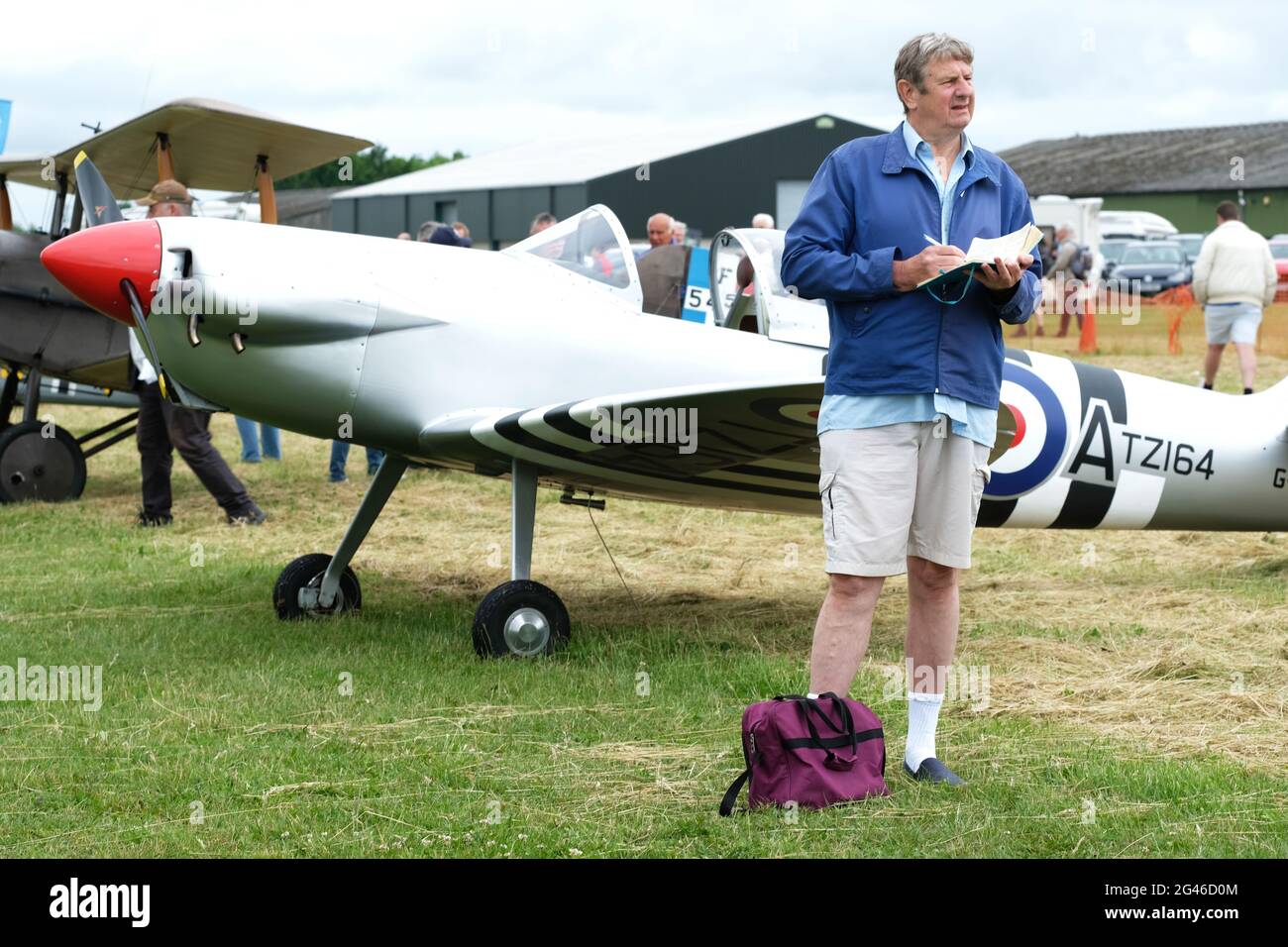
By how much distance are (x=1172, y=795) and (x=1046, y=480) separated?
2788mm

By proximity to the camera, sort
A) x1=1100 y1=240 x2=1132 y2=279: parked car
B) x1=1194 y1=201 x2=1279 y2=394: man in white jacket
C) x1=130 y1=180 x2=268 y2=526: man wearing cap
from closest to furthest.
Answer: x1=130 y1=180 x2=268 y2=526: man wearing cap < x1=1194 y1=201 x2=1279 y2=394: man in white jacket < x1=1100 y1=240 x2=1132 y2=279: parked car

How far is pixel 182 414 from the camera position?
9.22 metres

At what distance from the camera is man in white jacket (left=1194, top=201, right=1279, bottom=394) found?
14.4m

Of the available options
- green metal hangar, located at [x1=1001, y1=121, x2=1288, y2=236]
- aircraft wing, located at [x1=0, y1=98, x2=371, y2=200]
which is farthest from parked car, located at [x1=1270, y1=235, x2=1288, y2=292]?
aircraft wing, located at [x1=0, y1=98, x2=371, y2=200]

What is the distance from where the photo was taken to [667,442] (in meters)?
5.77

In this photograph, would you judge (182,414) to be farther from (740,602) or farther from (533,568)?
(740,602)

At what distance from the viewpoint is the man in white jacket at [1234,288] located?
47.3ft

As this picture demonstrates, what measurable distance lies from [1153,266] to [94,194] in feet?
104

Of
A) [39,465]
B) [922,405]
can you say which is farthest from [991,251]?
[39,465]

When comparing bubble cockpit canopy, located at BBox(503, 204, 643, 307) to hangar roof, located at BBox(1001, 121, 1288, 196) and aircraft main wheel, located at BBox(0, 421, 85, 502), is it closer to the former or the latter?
aircraft main wheel, located at BBox(0, 421, 85, 502)

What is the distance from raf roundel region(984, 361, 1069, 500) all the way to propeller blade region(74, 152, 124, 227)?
4.42 metres

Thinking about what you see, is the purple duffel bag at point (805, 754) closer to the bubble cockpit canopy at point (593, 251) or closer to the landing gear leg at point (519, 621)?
the landing gear leg at point (519, 621)

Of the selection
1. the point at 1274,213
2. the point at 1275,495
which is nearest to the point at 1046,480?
the point at 1275,495

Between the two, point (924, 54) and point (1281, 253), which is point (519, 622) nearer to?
point (924, 54)
